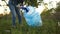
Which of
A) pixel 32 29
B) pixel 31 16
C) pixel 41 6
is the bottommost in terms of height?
pixel 32 29

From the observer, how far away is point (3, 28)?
477 cm

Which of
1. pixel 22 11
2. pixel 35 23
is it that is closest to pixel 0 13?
pixel 22 11

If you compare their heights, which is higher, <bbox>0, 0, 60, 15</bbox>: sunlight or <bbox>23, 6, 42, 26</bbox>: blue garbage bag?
<bbox>0, 0, 60, 15</bbox>: sunlight

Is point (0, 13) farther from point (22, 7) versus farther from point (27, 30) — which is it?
point (27, 30)

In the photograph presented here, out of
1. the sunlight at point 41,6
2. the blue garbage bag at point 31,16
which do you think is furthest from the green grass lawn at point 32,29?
the sunlight at point 41,6

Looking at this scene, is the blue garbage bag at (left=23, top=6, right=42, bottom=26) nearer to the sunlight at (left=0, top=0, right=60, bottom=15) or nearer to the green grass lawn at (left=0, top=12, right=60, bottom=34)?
the green grass lawn at (left=0, top=12, right=60, bottom=34)

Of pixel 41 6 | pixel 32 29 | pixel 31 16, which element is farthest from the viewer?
pixel 41 6

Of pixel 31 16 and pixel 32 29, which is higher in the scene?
pixel 31 16

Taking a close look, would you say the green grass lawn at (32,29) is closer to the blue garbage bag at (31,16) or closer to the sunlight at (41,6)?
the blue garbage bag at (31,16)

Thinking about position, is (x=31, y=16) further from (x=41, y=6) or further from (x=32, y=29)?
(x=32, y=29)

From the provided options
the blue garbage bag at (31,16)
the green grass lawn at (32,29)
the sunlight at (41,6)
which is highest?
the sunlight at (41,6)

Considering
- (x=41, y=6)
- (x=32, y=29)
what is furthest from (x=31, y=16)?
(x=32, y=29)

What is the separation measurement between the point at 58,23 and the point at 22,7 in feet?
2.67

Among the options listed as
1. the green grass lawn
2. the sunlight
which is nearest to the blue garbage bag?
the green grass lawn
